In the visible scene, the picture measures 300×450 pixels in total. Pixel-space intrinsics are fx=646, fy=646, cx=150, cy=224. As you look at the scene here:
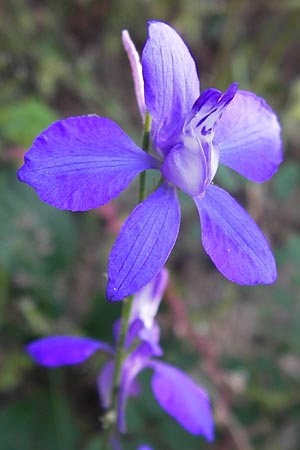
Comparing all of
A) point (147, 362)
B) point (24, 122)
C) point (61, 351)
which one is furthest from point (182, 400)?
point (24, 122)

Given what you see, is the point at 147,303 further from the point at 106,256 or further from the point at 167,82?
the point at 106,256

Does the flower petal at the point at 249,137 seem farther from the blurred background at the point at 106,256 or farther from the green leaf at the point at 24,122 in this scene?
the green leaf at the point at 24,122

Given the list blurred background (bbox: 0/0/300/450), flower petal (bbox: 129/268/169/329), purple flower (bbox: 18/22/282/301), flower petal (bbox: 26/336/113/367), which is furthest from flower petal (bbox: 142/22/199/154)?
blurred background (bbox: 0/0/300/450)

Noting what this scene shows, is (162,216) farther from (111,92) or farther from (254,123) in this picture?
(111,92)

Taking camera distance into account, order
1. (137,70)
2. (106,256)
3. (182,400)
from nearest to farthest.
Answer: (137,70)
(182,400)
(106,256)

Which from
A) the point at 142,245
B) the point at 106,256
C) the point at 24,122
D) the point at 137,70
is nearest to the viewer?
the point at 142,245

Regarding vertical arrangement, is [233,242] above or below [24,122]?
above

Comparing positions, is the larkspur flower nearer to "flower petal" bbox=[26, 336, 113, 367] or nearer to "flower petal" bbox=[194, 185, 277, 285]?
"flower petal" bbox=[26, 336, 113, 367]
